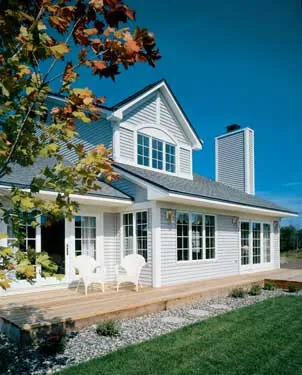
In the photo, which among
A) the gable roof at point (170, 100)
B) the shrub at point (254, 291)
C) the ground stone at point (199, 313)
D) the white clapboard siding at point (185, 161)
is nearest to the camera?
the ground stone at point (199, 313)

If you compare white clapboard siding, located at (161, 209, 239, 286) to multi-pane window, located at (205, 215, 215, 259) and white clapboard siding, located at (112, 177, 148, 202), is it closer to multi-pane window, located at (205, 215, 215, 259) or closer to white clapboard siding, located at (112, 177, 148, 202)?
multi-pane window, located at (205, 215, 215, 259)

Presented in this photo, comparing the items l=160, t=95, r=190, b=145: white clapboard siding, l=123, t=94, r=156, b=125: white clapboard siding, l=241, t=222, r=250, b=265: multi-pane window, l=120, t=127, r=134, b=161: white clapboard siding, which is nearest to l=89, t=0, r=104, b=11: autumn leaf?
l=120, t=127, r=134, b=161: white clapboard siding

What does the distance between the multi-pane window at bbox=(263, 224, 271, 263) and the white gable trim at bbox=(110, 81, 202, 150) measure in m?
4.69

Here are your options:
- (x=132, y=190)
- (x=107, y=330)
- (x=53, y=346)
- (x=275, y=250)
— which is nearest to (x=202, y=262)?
(x=132, y=190)

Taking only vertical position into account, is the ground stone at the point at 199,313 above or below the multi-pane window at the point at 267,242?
below

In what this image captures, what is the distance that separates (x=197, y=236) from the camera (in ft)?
35.7

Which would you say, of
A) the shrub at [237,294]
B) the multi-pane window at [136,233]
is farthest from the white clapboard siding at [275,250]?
the multi-pane window at [136,233]

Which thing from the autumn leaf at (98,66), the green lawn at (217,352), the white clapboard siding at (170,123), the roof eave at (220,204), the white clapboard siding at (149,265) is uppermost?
the white clapboard siding at (170,123)

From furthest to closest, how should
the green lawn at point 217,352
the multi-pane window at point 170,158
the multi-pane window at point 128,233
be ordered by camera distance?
the multi-pane window at point 170,158 < the multi-pane window at point 128,233 < the green lawn at point 217,352

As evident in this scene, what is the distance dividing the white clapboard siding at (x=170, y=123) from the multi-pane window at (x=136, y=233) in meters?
4.27

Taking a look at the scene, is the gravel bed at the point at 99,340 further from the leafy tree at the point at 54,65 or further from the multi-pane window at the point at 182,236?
the leafy tree at the point at 54,65

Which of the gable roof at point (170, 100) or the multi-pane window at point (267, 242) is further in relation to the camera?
the multi-pane window at point (267, 242)

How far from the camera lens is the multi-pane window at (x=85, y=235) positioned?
31.2 ft

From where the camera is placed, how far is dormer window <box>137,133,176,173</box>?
468 inches
